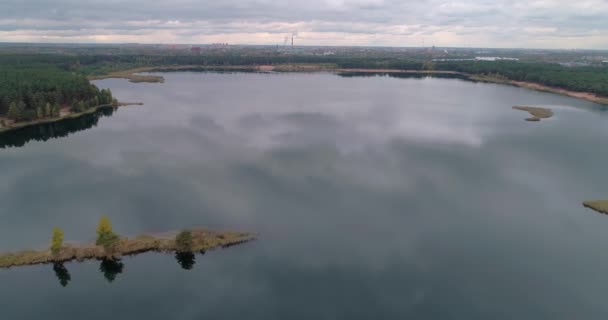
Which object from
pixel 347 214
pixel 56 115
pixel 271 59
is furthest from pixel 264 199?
pixel 271 59

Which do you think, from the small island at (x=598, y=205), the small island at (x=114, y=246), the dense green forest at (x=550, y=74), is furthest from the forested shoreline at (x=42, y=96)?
the dense green forest at (x=550, y=74)

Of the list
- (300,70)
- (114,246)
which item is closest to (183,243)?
(114,246)

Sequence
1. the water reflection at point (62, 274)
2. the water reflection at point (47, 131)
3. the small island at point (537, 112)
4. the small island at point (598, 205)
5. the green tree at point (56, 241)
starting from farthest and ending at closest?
the small island at point (537, 112), the water reflection at point (47, 131), the small island at point (598, 205), the green tree at point (56, 241), the water reflection at point (62, 274)

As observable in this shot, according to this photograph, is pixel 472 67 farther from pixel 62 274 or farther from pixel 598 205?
pixel 62 274

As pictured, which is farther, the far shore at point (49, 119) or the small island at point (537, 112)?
the small island at point (537, 112)

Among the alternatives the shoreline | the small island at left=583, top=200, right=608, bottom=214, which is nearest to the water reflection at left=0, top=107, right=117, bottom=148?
the shoreline

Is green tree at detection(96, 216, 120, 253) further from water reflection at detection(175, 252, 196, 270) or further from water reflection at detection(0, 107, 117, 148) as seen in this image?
water reflection at detection(0, 107, 117, 148)

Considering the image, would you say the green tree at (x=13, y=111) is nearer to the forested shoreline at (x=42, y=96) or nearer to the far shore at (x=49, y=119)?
the forested shoreline at (x=42, y=96)
